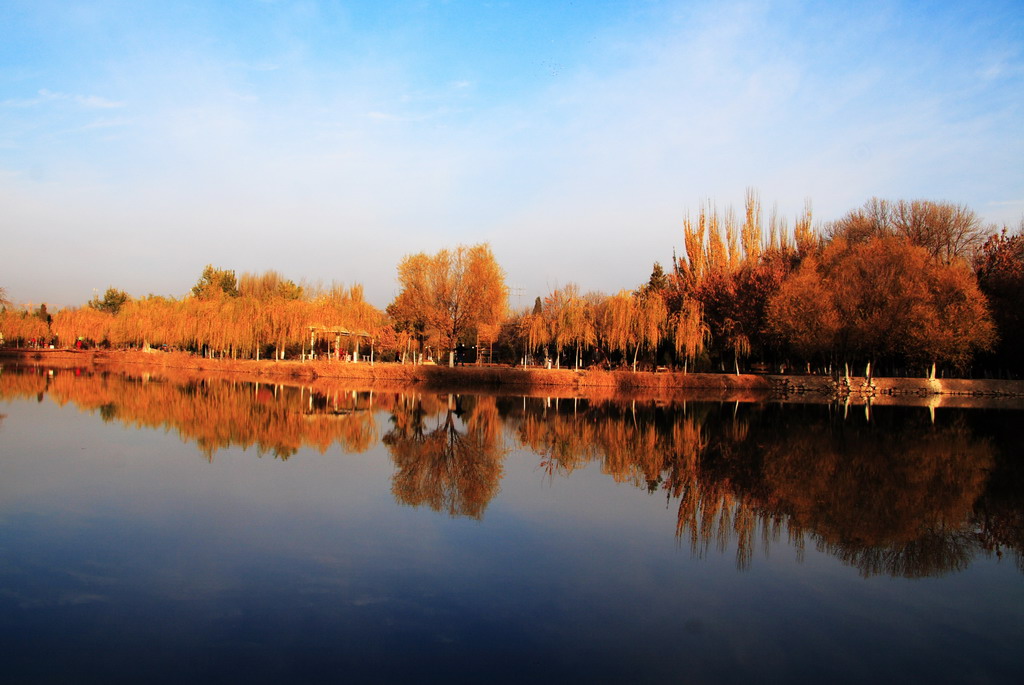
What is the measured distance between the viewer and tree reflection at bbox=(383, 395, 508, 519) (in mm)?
8547

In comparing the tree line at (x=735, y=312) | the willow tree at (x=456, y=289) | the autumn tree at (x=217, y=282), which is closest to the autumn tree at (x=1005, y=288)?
the tree line at (x=735, y=312)

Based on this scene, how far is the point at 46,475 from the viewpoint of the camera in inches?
352

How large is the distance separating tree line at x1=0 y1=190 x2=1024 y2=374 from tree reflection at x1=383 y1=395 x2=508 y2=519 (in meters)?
15.6

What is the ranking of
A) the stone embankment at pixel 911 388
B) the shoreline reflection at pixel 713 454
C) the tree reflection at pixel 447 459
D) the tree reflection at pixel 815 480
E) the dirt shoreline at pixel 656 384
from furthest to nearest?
the stone embankment at pixel 911 388, the dirt shoreline at pixel 656 384, the tree reflection at pixel 447 459, the shoreline reflection at pixel 713 454, the tree reflection at pixel 815 480

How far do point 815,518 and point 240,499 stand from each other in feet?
22.0

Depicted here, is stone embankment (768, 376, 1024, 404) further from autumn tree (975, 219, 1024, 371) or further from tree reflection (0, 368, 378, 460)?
tree reflection (0, 368, 378, 460)

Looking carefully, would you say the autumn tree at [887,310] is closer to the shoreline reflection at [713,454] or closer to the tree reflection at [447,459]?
the shoreline reflection at [713,454]

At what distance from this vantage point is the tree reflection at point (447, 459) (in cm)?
855

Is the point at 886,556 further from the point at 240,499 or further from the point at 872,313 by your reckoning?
the point at 872,313

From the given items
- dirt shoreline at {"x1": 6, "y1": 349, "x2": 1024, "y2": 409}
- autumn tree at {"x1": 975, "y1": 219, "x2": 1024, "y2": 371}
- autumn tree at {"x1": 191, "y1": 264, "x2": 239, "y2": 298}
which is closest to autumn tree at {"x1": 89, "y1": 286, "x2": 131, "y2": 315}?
autumn tree at {"x1": 191, "y1": 264, "x2": 239, "y2": 298}

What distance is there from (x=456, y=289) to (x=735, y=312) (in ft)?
50.8

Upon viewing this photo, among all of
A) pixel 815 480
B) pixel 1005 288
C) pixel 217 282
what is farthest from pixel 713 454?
pixel 217 282

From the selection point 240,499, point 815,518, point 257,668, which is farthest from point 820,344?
point 257,668

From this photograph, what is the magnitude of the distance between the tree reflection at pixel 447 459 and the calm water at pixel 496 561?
9 centimetres
